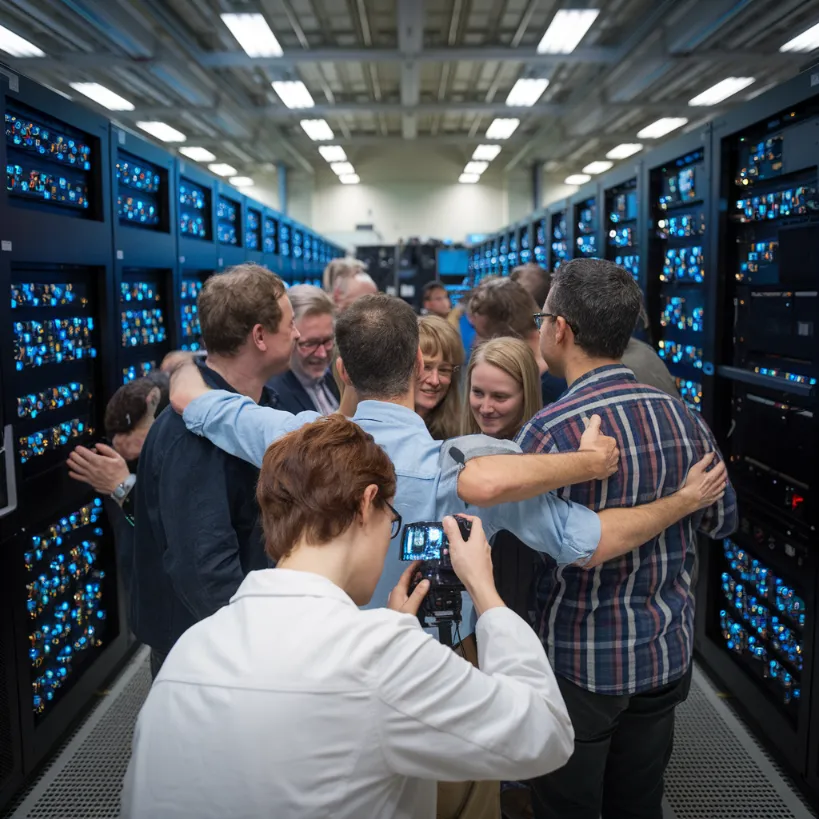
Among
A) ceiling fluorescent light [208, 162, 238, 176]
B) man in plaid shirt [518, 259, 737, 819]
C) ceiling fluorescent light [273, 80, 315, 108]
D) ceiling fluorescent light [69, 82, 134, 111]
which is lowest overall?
man in plaid shirt [518, 259, 737, 819]

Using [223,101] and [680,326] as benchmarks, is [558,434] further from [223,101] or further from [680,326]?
[223,101]

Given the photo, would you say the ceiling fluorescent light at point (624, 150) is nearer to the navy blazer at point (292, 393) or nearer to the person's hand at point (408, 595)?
the navy blazer at point (292, 393)

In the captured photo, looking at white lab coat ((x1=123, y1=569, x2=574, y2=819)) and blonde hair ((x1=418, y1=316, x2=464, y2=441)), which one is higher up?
blonde hair ((x1=418, y1=316, x2=464, y2=441))

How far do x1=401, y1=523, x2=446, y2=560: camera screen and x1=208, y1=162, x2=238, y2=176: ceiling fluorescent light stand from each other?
1696 cm

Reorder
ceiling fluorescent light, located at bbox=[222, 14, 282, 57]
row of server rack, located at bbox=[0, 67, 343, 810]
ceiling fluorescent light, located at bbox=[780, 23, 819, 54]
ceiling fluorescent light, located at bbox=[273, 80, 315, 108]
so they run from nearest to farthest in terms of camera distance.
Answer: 1. row of server rack, located at bbox=[0, 67, 343, 810]
2. ceiling fluorescent light, located at bbox=[222, 14, 282, 57]
3. ceiling fluorescent light, located at bbox=[780, 23, 819, 54]
4. ceiling fluorescent light, located at bbox=[273, 80, 315, 108]

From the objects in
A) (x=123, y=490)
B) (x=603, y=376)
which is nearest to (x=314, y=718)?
(x=603, y=376)

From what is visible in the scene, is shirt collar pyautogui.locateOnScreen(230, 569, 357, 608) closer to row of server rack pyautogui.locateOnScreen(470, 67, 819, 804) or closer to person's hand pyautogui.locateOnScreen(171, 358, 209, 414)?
person's hand pyautogui.locateOnScreen(171, 358, 209, 414)

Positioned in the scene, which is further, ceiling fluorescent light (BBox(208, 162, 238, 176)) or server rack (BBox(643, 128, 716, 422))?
ceiling fluorescent light (BBox(208, 162, 238, 176))

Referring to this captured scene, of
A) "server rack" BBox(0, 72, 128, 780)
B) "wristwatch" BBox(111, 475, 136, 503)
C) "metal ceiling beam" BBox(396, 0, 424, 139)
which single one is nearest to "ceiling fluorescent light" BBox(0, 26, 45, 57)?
"metal ceiling beam" BBox(396, 0, 424, 139)

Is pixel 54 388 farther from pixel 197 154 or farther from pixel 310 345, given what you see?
pixel 197 154

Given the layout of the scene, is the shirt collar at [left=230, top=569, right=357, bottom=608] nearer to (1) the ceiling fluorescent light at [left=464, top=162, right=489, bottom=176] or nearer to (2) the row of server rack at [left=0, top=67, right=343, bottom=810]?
(2) the row of server rack at [left=0, top=67, right=343, bottom=810]

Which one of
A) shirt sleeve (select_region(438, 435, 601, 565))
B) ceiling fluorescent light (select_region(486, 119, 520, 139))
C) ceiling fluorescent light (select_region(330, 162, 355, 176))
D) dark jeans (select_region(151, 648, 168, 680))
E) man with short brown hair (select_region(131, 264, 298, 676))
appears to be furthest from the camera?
ceiling fluorescent light (select_region(330, 162, 355, 176))

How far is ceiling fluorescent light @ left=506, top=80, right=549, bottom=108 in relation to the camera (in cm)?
1037

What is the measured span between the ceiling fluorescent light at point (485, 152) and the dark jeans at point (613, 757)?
14877 millimetres
